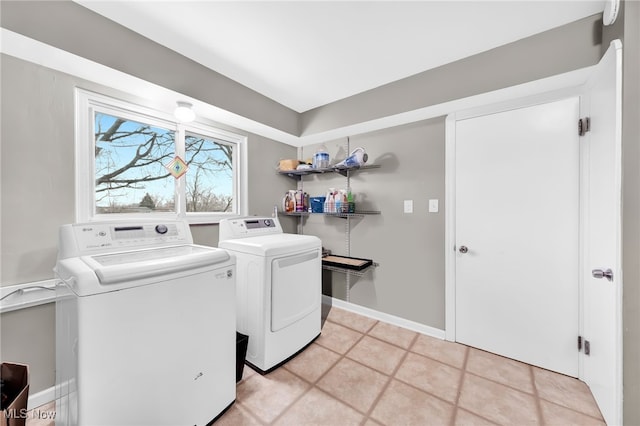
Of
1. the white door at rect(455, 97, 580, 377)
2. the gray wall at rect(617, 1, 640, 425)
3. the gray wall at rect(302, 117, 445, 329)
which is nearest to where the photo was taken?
the gray wall at rect(617, 1, 640, 425)

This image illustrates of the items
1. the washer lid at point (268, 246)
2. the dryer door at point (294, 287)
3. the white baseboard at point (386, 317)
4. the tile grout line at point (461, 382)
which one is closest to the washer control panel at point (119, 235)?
the washer lid at point (268, 246)

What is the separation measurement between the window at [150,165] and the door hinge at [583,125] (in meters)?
2.82

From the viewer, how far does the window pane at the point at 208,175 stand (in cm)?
233

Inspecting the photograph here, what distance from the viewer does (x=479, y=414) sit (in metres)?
1.41

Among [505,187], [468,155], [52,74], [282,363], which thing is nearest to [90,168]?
[52,74]

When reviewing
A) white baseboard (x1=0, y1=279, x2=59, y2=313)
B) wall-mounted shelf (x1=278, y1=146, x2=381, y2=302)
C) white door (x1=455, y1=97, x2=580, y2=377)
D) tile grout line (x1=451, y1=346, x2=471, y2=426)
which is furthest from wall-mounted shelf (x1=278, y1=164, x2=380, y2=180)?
white baseboard (x1=0, y1=279, x2=59, y2=313)

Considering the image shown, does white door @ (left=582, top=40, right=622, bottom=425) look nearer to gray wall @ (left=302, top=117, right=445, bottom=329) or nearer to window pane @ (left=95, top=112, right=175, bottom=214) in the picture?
gray wall @ (left=302, top=117, right=445, bottom=329)

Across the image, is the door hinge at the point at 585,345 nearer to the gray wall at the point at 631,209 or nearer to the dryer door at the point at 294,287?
the gray wall at the point at 631,209

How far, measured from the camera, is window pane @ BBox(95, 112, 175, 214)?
180 cm

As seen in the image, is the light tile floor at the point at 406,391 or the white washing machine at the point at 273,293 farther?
the white washing machine at the point at 273,293

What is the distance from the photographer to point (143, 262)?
3.73 ft

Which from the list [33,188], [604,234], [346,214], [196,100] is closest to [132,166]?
[33,188]

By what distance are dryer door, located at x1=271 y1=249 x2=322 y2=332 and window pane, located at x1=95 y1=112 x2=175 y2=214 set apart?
47.4 inches

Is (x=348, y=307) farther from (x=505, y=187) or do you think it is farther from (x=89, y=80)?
(x=89, y=80)
